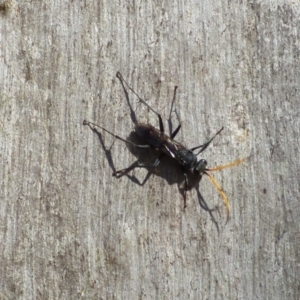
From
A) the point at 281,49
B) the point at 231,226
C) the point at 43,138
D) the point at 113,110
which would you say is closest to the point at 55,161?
the point at 43,138

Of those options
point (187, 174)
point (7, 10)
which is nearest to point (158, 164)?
point (187, 174)

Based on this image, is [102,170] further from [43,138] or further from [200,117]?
[200,117]

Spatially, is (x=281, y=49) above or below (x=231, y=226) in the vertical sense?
above

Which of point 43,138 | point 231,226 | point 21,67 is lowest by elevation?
point 231,226
